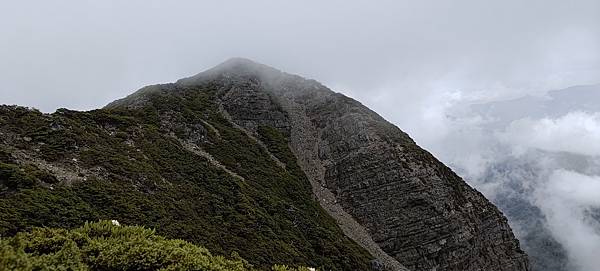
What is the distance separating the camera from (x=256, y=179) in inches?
3127

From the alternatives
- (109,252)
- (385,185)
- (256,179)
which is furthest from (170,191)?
(385,185)

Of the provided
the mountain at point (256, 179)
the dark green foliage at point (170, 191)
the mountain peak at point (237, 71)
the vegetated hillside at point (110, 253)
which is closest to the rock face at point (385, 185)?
the mountain at point (256, 179)

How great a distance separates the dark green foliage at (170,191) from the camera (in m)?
38.2

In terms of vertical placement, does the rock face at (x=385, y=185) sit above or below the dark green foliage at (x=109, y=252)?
above

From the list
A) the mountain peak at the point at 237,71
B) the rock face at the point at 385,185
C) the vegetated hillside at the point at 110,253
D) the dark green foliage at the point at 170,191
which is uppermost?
the mountain peak at the point at 237,71

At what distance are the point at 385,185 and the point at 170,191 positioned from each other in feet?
162

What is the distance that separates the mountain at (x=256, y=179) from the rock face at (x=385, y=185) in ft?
0.97

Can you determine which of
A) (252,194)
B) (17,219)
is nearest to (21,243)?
(17,219)

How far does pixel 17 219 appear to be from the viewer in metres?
31.1

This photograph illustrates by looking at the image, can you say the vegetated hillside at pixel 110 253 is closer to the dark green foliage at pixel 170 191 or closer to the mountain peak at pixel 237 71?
the dark green foliage at pixel 170 191

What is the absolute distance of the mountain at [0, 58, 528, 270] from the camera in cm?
4288

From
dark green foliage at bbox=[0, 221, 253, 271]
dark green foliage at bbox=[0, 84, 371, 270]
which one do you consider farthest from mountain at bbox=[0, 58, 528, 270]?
dark green foliage at bbox=[0, 221, 253, 271]

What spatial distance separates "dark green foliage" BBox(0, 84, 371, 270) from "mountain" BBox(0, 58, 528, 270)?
21 cm

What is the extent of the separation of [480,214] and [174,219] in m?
70.8
